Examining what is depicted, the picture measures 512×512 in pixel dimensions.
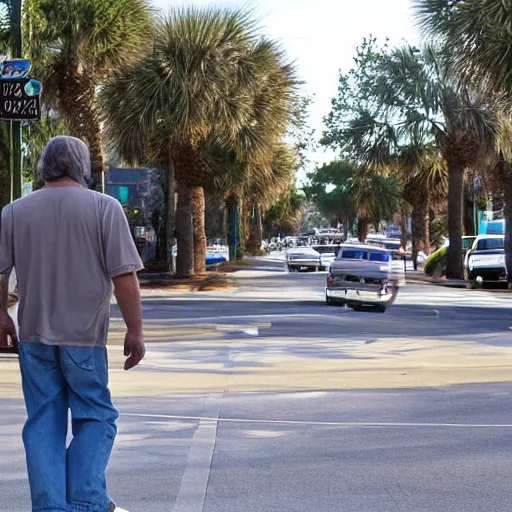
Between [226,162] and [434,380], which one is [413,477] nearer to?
[434,380]

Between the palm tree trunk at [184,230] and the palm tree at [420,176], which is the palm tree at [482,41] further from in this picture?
the palm tree at [420,176]

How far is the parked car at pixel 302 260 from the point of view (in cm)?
6119

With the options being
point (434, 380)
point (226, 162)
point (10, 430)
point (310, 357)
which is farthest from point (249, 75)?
point (10, 430)

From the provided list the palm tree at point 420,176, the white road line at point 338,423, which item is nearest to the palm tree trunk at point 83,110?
the palm tree at point 420,176

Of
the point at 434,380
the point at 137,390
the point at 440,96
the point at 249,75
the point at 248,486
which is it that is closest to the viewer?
the point at 248,486

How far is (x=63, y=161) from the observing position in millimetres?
5633

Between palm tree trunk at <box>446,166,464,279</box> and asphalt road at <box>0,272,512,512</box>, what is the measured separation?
2451 centimetres

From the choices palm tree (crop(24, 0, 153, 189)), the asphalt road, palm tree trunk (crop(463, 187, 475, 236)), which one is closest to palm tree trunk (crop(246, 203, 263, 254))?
palm tree trunk (crop(463, 187, 475, 236))

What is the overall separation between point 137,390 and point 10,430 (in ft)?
10.2

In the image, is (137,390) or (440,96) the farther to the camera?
(440,96)

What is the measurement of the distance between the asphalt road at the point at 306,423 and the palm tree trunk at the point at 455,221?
80.4 ft

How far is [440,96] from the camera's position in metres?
45.0

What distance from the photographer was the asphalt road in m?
6.81

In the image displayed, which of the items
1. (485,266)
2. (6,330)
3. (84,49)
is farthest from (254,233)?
(6,330)
